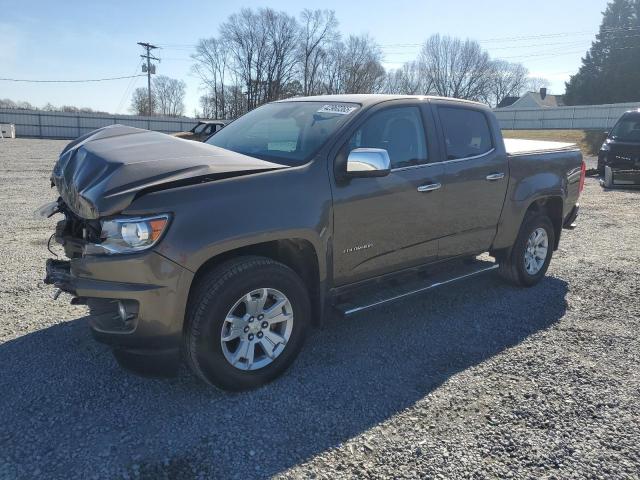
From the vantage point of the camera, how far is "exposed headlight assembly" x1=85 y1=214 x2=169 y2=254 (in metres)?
2.75

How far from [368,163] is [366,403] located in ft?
5.10

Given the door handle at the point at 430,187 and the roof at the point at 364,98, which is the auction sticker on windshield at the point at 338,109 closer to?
the roof at the point at 364,98

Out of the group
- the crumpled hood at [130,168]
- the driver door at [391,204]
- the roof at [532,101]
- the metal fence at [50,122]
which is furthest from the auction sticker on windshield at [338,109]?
the roof at [532,101]

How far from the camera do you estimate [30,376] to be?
3332 mm

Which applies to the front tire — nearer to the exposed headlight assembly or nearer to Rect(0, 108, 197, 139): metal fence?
the exposed headlight assembly

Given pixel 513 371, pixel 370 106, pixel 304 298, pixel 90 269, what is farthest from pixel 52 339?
pixel 513 371

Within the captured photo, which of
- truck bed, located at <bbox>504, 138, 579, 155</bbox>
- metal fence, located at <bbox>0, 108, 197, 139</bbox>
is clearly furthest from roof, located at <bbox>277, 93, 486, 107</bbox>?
metal fence, located at <bbox>0, 108, 197, 139</bbox>

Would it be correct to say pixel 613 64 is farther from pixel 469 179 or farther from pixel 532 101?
pixel 469 179

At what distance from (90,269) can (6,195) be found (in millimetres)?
8732

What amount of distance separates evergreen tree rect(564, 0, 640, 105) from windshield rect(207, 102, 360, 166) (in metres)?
49.4

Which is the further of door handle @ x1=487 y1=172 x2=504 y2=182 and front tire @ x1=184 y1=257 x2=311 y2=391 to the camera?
door handle @ x1=487 y1=172 x2=504 y2=182

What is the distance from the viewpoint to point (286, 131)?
156 inches

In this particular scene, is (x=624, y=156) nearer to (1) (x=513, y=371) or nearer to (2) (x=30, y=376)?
(1) (x=513, y=371)

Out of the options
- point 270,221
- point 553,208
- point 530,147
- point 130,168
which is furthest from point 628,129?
point 130,168
